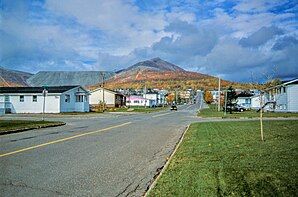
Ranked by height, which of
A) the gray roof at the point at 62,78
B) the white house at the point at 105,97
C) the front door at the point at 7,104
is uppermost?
the gray roof at the point at 62,78

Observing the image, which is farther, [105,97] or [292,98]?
[105,97]

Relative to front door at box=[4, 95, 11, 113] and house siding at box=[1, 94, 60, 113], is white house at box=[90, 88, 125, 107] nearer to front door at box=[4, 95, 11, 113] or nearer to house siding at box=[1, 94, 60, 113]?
house siding at box=[1, 94, 60, 113]

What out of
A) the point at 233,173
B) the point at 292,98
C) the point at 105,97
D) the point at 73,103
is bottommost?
the point at 233,173

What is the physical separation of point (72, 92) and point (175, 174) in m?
42.6

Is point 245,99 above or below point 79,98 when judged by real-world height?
above

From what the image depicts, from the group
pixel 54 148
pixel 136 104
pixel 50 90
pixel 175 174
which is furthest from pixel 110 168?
pixel 136 104

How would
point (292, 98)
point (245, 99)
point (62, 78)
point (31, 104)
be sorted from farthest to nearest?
point (245, 99) < point (62, 78) < point (31, 104) < point (292, 98)

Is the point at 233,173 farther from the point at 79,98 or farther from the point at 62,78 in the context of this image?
the point at 62,78

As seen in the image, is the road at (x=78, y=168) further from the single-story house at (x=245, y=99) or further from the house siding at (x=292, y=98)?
the single-story house at (x=245, y=99)

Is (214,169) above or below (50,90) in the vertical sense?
below

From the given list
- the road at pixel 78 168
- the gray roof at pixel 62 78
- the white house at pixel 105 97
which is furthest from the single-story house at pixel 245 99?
the road at pixel 78 168

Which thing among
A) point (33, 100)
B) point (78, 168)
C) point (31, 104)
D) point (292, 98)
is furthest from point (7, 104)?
point (292, 98)

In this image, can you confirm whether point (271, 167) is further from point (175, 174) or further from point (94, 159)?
point (94, 159)

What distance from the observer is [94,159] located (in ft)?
27.0
